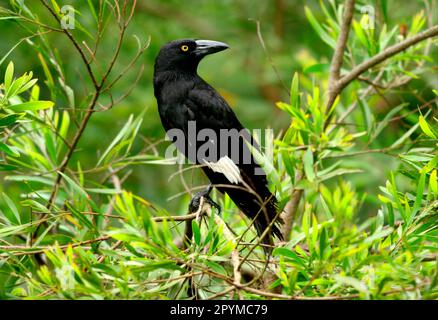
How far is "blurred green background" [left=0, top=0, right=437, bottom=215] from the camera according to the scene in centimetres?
530

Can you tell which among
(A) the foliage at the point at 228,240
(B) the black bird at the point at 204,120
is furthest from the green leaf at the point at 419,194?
(B) the black bird at the point at 204,120

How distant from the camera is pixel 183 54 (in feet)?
11.8

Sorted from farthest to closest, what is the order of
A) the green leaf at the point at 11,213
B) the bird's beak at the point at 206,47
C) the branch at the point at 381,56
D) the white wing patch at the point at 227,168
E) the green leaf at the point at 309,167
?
1. the bird's beak at the point at 206,47
2. the white wing patch at the point at 227,168
3. the branch at the point at 381,56
4. the green leaf at the point at 11,213
5. the green leaf at the point at 309,167

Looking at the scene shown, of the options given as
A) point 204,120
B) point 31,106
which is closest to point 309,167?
point 31,106

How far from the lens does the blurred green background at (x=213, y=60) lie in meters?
5.30

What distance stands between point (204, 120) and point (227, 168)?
284 millimetres

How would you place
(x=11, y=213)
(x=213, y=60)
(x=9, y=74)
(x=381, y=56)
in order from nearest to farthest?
(x=9, y=74), (x=11, y=213), (x=381, y=56), (x=213, y=60)

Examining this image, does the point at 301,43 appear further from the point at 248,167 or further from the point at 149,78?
the point at 248,167

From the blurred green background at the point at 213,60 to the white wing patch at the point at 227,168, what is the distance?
175 centimetres

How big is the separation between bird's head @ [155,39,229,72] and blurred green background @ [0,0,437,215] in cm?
136

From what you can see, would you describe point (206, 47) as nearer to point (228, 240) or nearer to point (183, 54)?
point (183, 54)

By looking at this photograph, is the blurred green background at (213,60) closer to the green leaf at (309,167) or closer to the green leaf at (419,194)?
the green leaf at (419,194)

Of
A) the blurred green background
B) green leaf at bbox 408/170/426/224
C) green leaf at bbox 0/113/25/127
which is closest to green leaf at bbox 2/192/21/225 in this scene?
green leaf at bbox 0/113/25/127

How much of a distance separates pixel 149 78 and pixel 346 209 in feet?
14.3
